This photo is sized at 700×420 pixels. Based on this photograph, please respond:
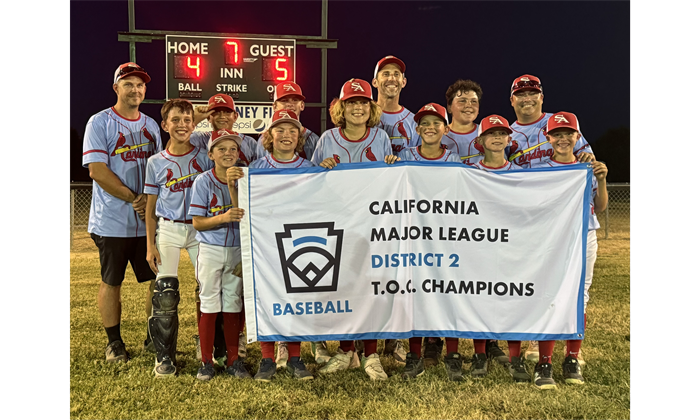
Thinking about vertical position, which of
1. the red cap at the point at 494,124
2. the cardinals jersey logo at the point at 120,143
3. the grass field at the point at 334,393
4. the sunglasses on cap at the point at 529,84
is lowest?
the grass field at the point at 334,393

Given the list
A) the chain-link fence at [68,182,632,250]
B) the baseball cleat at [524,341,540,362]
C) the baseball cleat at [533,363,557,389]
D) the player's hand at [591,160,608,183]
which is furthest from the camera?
the chain-link fence at [68,182,632,250]

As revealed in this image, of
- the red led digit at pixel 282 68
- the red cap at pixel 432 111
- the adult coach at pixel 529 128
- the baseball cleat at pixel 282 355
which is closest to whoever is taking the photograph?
the red cap at pixel 432 111

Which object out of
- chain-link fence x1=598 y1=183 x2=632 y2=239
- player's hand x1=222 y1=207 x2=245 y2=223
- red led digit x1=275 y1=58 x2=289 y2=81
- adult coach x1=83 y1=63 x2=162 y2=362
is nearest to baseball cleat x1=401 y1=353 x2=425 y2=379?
player's hand x1=222 y1=207 x2=245 y2=223

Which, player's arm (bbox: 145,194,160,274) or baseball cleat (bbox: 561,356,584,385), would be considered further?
player's arm (bbox: 145,194,160,274)

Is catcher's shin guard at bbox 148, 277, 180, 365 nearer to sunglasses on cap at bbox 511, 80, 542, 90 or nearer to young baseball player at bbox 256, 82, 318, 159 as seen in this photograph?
young baseball player at bbox 256, 82, 318, 159

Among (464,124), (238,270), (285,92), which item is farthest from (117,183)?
(464,124)

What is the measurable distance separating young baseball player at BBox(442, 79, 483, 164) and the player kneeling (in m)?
0.43

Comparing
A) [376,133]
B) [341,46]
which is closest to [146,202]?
[376,133]

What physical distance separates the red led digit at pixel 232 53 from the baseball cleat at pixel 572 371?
7160 millimetres

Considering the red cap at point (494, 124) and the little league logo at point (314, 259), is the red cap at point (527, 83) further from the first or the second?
the little league logo at point (314, 259)

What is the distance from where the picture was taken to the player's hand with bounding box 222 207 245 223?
4.03m

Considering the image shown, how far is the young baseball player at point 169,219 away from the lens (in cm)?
430

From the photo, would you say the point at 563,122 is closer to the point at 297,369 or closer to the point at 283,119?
the point at 283,119

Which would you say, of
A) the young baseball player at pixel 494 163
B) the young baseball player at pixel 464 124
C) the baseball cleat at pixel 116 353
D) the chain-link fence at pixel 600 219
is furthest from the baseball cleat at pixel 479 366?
the chain-link fence at pixel 600 219
